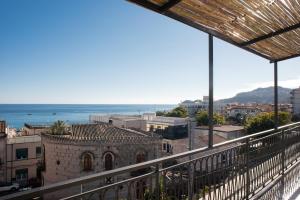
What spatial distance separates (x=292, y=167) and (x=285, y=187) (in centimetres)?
63

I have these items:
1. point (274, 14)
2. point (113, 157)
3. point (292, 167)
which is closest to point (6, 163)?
point (113, 157)

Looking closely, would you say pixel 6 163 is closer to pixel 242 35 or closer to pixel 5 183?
pixel 5 183

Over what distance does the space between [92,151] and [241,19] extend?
648 inches

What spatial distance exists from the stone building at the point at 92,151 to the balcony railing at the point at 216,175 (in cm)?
1376

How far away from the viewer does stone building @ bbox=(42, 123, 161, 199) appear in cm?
1830

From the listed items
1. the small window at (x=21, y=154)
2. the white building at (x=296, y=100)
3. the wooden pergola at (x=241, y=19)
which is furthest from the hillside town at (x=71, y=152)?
the white building at (x=296, y=100)

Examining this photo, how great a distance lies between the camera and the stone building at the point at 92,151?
18.3 metres

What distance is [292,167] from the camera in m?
5.52

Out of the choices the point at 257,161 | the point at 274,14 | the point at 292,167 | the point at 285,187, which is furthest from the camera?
the point at 292,167

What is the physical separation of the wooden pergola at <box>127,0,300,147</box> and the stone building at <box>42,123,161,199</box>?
1527cm

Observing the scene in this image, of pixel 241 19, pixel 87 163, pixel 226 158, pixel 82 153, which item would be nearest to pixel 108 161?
pixel 87 163

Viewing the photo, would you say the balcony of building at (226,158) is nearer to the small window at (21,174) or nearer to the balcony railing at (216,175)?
the balcony railing at (216,175)

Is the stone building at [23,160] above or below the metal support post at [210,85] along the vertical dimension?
below

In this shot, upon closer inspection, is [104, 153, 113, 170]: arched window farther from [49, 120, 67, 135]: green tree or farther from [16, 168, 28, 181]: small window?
[16, 168, 28, 181]: small window
